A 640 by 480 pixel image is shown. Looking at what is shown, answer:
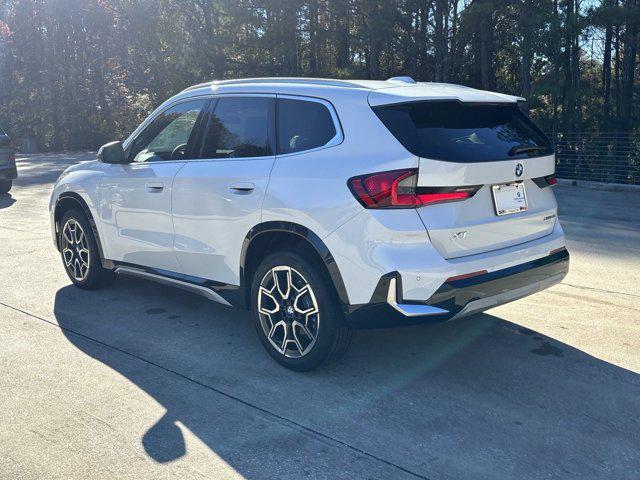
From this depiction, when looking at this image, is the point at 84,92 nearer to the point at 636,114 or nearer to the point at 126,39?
the point at 126,39

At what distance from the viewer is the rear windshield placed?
4043 mm

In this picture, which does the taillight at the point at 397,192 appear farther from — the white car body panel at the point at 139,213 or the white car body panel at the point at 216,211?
the white car body panel at the point at 139,213

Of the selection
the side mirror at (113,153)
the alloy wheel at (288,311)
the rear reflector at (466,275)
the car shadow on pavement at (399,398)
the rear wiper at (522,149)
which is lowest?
the car shadow on pavement at (399,398)

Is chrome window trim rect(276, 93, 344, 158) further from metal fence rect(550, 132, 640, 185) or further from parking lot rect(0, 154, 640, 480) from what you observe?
metal fence rect(550, 132, 640, 185)

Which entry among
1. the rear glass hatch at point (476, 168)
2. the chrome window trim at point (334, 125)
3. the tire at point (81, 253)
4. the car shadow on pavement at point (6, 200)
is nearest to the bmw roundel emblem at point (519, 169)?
the rear glass hatch at point (476, 168)

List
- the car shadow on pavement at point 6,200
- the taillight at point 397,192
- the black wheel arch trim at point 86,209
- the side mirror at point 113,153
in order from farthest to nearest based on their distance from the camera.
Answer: the car shadow on pavement at point 6,200 → the black wheel arch trim at point 86,209 → the side mirror at point 113,153 → the taillight at point 397,192

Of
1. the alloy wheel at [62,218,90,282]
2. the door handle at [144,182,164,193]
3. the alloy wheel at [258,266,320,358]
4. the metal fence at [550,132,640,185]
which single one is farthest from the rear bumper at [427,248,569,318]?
the metal fence at [550,132,640,185]

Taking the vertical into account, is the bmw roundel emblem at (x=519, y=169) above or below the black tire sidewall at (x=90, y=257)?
above

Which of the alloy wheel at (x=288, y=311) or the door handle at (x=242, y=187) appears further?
the door handle at (x=242, y=187)

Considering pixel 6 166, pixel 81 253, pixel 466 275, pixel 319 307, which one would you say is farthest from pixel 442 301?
pixel 6 166

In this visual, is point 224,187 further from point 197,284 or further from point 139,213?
point 139,213

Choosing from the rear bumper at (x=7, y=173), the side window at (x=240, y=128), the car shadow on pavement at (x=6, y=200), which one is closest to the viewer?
the side window at (x=240, y=128)

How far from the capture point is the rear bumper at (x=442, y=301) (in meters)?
3.96

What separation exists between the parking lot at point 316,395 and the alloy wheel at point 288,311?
19 cm
